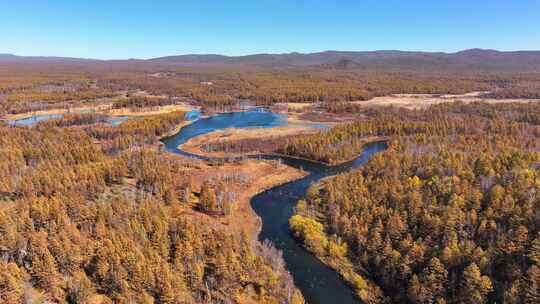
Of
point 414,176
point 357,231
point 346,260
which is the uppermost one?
point 414,176

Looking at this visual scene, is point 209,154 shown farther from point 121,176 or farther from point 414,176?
point 414,176

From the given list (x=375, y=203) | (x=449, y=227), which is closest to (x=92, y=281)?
(x=375, y=203)

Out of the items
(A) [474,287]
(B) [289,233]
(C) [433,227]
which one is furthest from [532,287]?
(B) [289,233]

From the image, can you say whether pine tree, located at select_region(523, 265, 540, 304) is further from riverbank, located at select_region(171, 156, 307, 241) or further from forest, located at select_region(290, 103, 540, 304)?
riverbank, located at select_region(171, 156, 307, 241)

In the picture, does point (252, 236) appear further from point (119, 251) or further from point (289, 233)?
point (119, 251)

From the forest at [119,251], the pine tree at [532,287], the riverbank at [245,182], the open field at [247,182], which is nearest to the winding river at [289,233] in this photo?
the riverbank at [245,182]

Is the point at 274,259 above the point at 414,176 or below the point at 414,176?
below

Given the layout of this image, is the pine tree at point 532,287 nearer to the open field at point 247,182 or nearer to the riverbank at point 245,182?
the riverbank at point 245,182
